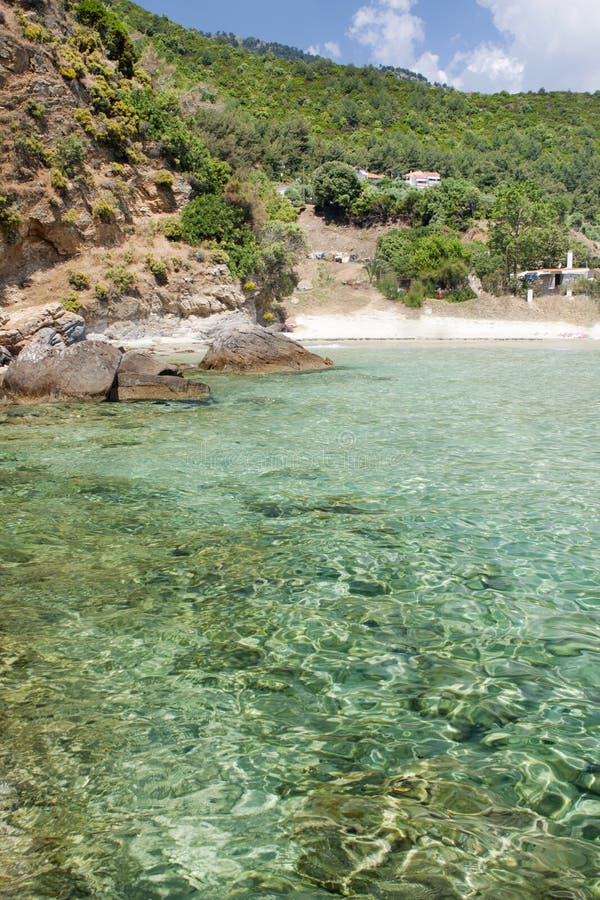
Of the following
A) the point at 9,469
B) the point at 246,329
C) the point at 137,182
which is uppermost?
the point at 137,182

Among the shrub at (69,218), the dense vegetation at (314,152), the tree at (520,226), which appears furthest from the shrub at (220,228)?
the tree at (520,226)

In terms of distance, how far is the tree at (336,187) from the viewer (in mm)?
72500

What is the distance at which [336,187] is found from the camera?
7238cm

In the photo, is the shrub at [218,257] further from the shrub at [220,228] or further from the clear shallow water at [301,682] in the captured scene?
the clear shallow water at [301,682]

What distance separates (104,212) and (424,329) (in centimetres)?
2001

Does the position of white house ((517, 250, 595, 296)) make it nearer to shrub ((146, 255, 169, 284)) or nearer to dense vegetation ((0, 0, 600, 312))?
dense vegetation ((0, 0, 600, 312))

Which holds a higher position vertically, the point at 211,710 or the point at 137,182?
the point at 137,182

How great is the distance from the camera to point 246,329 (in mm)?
26281

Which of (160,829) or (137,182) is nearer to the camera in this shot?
(160,829)

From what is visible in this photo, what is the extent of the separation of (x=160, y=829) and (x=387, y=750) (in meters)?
1.28

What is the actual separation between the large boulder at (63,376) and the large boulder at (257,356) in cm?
618

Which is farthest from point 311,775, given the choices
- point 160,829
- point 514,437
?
point 514,437

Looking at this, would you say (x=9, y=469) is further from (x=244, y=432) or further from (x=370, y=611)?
(x=370, y=611)

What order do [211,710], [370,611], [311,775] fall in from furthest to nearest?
[370,611] → [211,710] → [311,775]
